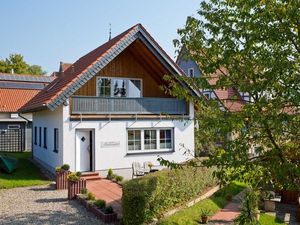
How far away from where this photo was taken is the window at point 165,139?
19.0 meters

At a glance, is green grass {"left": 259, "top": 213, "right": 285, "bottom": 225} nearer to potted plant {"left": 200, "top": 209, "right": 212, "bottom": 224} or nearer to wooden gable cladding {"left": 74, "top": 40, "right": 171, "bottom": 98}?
potted plant {"left": 200, "top": 209, "right": 212, "bottom": 224}

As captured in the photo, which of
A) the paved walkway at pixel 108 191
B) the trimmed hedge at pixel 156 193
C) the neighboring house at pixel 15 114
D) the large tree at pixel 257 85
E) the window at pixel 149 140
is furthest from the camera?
the neighboring house at pixel 15 114

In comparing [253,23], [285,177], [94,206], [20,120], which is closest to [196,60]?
[253,23]

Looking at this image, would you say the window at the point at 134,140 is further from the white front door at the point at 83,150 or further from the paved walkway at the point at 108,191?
the paved walkway at the point at 108,191

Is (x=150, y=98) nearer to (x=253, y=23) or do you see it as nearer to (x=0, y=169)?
(x=0, y=169)

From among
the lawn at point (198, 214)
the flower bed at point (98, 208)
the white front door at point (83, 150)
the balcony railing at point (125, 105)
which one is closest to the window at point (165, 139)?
the balcony railing at point (125, 105)

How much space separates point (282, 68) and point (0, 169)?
1659cm

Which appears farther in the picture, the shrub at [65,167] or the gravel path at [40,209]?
the shrub at [65,167]

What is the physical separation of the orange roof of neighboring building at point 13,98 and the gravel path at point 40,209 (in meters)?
17.1

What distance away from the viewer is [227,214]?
1132cm

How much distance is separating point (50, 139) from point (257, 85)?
15.3 meters

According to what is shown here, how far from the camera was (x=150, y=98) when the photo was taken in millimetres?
18672

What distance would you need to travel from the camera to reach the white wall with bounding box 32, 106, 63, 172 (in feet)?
53.4

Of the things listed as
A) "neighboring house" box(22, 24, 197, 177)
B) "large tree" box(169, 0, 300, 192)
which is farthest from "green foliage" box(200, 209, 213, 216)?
"neighboring house" box(22, 24, 197, 177)
